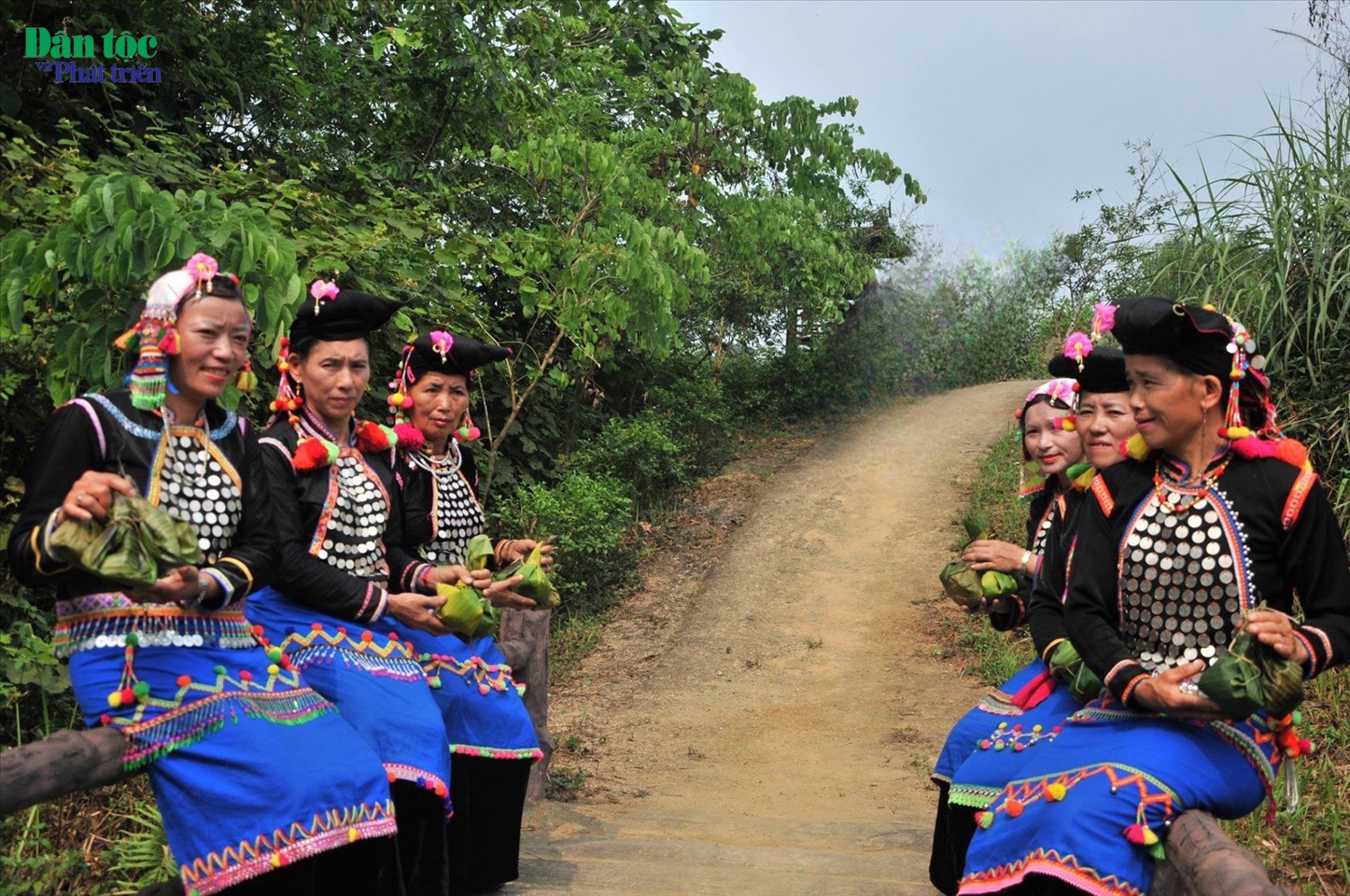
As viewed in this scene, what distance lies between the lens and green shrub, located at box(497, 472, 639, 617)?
9375 mm

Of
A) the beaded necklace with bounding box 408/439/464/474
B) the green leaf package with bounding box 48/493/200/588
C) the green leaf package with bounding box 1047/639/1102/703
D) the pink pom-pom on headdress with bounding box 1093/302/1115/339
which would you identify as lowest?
the green leaf package with bounding box 1047/639/1102/703

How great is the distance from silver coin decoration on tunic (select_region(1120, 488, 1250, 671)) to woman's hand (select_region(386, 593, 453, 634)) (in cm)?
192

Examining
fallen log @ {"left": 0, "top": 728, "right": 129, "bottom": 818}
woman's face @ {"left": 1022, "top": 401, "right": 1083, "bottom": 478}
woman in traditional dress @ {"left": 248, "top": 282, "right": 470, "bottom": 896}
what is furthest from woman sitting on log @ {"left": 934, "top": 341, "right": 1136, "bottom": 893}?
fallen log @ {"left": 0, "top": 728, "right": 129, "bottom": 818}

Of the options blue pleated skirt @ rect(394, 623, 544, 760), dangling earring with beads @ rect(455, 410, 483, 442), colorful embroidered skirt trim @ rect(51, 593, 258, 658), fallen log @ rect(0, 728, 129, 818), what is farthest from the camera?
dangling earring with beads @ rect(455, 410, 483, 442)

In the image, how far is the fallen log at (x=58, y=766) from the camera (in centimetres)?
242

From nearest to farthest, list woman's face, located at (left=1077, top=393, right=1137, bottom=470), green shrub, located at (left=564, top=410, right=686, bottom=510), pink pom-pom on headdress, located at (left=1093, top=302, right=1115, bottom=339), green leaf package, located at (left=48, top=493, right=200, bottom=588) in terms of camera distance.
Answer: green leaf package, located at (left=48, top=493, right=200, bottom=588)
pink pom-pom on headdress, located at (left=1093, top=302, right=1115, bottom=339)
woman's face, located at (left=1077, top=393, right=1137, bottom=470)
green shrub, located at (left=564, top=410, right=686, bottom=510)

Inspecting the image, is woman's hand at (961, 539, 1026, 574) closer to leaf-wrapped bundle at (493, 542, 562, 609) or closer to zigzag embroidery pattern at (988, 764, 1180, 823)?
zigzag embroidery pattern at (988, 764, 1180, 823)

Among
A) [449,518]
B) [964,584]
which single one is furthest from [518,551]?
[964,584]

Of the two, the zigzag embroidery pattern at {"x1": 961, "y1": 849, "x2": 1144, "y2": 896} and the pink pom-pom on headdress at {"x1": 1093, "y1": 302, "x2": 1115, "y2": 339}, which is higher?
the pink pom-pom on headdress at {"x1": 1093, "y1": 302, "x2": 1115, "y2": 339}

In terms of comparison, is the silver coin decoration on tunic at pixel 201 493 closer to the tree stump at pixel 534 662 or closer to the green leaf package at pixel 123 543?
the green leaf package at pixel 123 543

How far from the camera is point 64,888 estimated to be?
3994 millimetres

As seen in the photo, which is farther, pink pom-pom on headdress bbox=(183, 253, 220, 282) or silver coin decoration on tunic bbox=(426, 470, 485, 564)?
silver coin decoration on tunic bbox=(426, 470, 485, 564)

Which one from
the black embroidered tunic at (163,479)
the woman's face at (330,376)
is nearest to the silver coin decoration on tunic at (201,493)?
the black embroidered tunic at (163,479)

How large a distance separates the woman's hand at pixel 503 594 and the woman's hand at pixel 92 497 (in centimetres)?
144
